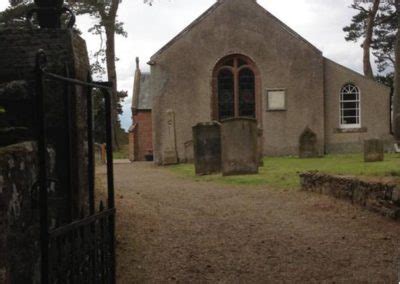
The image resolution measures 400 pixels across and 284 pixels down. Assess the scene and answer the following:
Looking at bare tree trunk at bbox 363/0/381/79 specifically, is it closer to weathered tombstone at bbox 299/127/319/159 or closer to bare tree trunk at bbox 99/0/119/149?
weathered tombstone at bbox 299/127/319/159

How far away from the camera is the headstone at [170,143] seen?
2608cm

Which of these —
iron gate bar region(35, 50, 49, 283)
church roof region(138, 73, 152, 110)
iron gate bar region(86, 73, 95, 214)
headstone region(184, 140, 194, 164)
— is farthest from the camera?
church roof region(138, 73, 152, 110)

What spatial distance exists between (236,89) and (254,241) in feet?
64.4

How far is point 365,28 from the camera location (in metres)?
41.9

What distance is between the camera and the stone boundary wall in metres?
8.61

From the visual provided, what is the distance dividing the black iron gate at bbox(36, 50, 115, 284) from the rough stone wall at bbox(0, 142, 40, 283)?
0.22 m

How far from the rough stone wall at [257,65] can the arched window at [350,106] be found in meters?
1.29

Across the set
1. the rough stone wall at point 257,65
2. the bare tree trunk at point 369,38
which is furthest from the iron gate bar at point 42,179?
the bare tree trunk at point 369,38

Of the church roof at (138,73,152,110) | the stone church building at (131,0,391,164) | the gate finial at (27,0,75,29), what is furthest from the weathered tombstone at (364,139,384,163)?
the church roof at (138,73,152,110)

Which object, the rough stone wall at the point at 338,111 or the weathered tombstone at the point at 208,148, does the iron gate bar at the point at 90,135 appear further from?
the rough stone wall at the point at 338,111

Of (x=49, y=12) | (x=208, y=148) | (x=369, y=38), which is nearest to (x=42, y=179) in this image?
(x=49, y=12)

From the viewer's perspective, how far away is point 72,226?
3811 mm

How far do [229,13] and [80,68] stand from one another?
2126cm

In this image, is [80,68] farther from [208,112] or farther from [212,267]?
[208,112]
